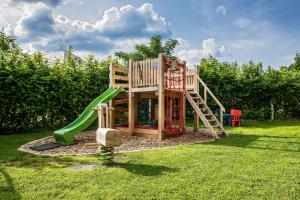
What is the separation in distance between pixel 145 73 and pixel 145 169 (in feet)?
17.1

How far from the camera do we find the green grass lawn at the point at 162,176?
3.87 m

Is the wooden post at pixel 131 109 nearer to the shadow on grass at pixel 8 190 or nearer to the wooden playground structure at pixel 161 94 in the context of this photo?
the wooden playground structure at pixel 161 94

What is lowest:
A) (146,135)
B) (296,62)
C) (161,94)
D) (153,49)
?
(146,135)

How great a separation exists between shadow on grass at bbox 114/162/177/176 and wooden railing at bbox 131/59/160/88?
4.45 metres

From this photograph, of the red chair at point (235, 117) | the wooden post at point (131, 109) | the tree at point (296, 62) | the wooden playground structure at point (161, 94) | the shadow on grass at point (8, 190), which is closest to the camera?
the shadow on grass at point (8, 190)

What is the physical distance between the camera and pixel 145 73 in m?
9.81

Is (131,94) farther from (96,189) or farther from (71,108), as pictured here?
(96,189)

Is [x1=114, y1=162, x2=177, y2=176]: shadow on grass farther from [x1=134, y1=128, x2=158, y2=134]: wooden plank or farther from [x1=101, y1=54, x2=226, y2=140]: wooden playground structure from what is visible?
[x1=134, y1=128, x2=158, y2=134]: wooden plank

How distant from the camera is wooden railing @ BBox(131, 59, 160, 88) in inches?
373

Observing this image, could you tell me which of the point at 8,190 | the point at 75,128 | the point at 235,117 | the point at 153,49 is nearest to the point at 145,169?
the point at 8,190

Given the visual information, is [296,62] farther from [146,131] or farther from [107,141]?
Answer: [107,141]

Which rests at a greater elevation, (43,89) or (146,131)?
(43,89)

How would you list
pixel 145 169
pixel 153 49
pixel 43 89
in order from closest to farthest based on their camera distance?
pixel 145 169 < pixel 43 89 < pixel 153 49

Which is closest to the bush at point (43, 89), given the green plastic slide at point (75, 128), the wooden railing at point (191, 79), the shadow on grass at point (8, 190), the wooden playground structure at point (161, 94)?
the wooden playground structure at point (161, 94)
